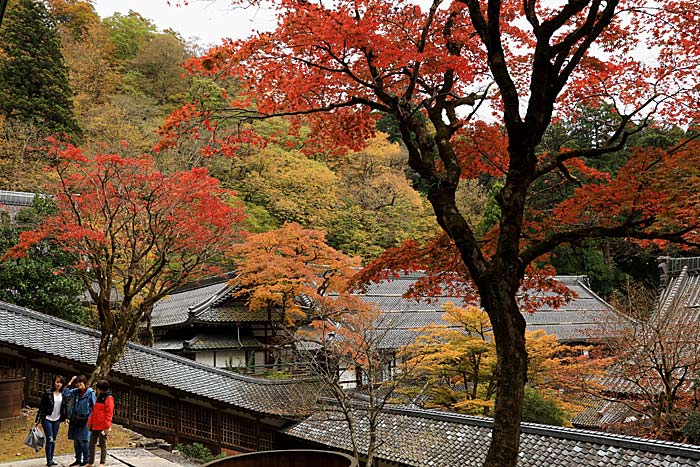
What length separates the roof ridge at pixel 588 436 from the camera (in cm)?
905

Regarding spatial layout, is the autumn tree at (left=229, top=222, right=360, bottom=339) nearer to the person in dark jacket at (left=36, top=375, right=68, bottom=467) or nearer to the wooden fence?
the wooden fence

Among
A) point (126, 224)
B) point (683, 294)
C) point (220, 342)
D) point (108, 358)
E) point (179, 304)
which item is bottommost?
point (220, 342)

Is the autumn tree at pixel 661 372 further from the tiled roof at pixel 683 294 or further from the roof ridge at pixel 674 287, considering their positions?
the roof ridge at pixel 674 287

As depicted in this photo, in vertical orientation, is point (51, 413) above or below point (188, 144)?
below

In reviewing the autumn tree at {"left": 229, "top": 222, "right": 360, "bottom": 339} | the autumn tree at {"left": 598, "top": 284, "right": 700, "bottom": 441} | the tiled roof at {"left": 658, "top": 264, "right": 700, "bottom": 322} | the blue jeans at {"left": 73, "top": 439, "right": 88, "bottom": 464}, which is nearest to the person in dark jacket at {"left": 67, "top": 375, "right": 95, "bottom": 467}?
the blue jeans at {"left": 73, "top": 439, "right": 88, "bottom": 464}

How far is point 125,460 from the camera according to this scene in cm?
1102

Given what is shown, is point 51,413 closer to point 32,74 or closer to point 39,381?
point 39,381

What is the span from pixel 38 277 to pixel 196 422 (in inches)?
245

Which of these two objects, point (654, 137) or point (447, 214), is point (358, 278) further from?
point (654, 137)

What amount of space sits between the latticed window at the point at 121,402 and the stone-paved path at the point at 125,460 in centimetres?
299

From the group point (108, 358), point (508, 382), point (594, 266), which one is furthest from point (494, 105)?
point (594, 266)

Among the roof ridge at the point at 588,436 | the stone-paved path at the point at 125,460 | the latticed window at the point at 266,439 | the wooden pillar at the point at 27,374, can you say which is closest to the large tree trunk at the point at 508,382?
the roof ridge at the point at 588,436

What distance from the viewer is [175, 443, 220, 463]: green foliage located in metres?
14.7

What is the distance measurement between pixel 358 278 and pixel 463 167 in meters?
2.10
